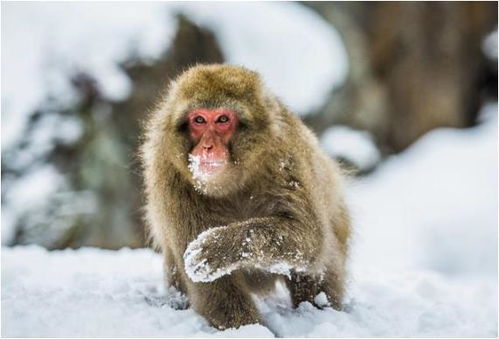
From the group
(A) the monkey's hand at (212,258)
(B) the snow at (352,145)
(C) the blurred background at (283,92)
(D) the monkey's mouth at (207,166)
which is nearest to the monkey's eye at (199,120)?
(D) the monkey's mouth at (207,166)

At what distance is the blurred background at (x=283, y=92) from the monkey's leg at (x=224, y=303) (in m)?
3.86

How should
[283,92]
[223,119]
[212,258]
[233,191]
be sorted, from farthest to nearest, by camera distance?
[283,92], [233,191], [223,119], [212,258]

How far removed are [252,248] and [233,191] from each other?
486mm

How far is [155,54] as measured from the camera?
29.9 ft

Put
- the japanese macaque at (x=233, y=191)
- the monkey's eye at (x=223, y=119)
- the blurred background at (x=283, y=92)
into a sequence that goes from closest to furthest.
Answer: the japanese macaque at (x=233, y=191) < the monkey's eye at (x=223, y=119) < the blurred background at (x=283, y=92)

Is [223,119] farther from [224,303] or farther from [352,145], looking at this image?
[352,145]

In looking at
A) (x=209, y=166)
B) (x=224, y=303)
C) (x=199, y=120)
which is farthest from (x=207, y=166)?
(x=224, y=303)

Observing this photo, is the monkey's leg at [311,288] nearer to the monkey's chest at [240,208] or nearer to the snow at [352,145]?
the monkey's chest at [240,208]

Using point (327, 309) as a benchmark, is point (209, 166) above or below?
above

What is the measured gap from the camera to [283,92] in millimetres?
7402

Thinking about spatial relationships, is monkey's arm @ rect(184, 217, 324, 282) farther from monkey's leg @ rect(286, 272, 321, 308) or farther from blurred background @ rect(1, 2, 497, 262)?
blurred background @ rect(1, 2, 497, 262)

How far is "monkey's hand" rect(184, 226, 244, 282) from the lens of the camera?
3.28 metres

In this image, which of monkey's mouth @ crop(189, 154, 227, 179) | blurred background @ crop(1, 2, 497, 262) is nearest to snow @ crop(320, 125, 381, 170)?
blurred background @ crop(1, 2, 497, 262)

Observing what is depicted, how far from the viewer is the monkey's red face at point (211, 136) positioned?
11.4 ft
